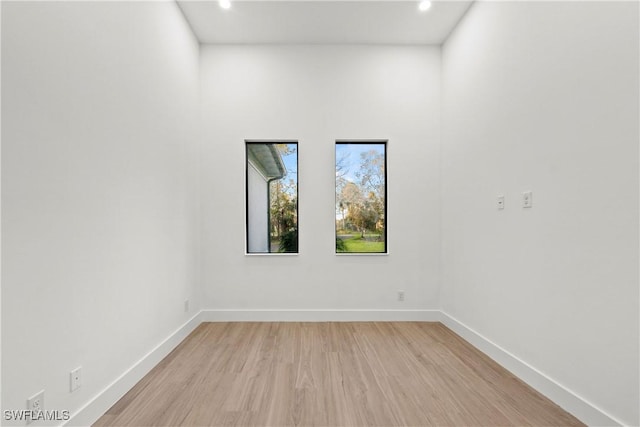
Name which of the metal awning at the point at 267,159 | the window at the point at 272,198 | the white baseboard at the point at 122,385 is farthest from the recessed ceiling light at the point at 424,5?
the white baseboard at the point at 122,385

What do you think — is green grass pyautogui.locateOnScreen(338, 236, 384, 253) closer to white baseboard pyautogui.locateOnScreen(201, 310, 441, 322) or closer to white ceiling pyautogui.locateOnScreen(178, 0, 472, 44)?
white baseboard pyautogui.locateOnScreen(201, 310, 441, 322)

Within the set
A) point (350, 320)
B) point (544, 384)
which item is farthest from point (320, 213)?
point (544, 384)

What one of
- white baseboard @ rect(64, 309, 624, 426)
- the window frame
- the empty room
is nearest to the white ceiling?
the empty room

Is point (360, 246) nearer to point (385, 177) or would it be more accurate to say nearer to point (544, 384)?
point (385, 177)

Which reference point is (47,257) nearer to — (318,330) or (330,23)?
(318,330)

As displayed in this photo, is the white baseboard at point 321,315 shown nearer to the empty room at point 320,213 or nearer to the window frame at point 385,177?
the empty room at point 320,213

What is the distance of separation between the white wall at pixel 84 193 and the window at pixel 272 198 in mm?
1065

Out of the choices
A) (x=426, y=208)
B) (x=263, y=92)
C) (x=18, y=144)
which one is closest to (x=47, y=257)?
(x=18, y=144)

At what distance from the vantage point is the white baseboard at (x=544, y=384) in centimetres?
174

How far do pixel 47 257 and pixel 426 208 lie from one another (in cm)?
343

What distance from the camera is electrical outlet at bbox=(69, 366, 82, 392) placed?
5.52 feet

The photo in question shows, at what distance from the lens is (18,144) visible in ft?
4.54

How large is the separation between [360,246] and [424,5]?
103 inches

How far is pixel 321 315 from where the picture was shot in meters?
3.70
